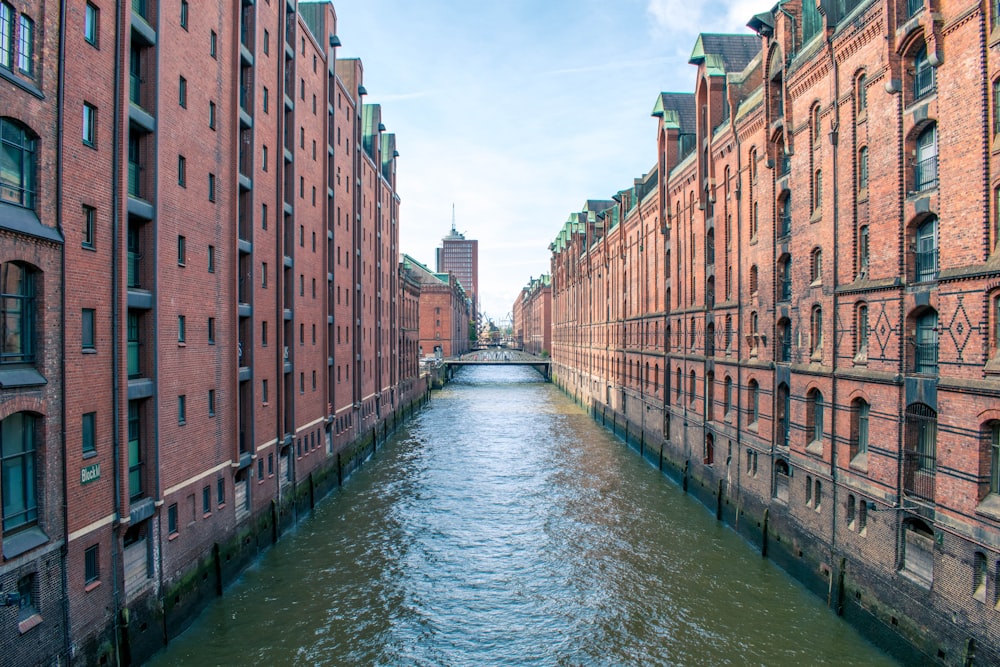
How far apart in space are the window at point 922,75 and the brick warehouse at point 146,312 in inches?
691

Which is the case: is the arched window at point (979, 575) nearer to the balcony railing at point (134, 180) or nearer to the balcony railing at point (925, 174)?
the balcony railing at point (925, 174)

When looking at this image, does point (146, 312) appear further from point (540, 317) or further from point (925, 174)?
point (540, 317)

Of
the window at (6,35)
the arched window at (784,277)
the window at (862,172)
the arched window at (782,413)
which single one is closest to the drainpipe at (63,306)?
the window at (6,35)

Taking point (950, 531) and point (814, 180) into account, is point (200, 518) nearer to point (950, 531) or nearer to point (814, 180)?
point (950, 531)

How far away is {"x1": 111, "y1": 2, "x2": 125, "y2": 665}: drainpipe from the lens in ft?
43.9

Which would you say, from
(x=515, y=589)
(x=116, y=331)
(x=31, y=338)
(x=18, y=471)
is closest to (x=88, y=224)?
(x=116, y=331)

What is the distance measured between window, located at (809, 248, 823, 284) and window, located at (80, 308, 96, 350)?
18525 millimetres

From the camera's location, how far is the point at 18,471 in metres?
11.1

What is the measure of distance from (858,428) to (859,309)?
311 centimetres

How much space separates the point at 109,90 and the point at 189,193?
13.2 ft

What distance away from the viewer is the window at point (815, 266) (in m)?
18.8

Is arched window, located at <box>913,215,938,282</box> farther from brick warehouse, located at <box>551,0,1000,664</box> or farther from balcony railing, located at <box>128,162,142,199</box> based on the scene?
balcony railing, located at <box>128,162,142,199</box>

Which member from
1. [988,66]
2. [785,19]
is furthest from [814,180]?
[988,66]

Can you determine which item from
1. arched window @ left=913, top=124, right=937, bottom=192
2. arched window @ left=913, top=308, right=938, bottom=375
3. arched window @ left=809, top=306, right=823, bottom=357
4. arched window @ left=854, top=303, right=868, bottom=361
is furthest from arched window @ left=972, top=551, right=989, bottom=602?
arched window @ left=913, top=124, right=937, bottom=192
